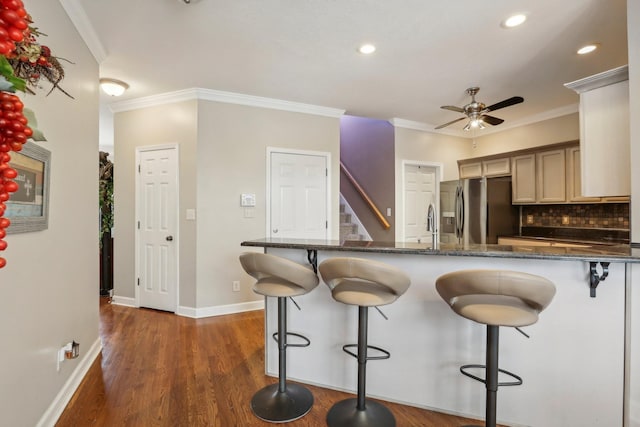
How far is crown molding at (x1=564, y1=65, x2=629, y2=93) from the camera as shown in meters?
2.09

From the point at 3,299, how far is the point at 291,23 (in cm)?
242

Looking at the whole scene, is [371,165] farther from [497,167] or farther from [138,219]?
[138,219]

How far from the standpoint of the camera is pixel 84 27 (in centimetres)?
234

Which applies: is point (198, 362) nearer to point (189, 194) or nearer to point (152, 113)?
point (189, 194)

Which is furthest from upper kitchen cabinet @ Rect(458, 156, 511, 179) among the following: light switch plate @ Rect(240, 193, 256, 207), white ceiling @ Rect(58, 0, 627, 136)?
light switch plate @ Rect(240, 193, 256, 207)

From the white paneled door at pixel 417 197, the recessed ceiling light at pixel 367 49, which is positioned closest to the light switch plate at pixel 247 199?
the recessed ceiling light at pixel 367 49

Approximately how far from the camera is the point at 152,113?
3885 mm

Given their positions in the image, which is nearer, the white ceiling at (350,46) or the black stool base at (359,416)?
the black stool base at (359,416)

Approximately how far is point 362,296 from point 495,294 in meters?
0.64

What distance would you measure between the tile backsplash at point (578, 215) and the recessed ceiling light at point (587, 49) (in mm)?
2060

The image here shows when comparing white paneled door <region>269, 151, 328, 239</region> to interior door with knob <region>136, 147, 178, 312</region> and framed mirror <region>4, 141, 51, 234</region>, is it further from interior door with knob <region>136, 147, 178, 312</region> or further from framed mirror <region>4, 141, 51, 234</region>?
framed mirror <region>4, 141, 51, 234</region>

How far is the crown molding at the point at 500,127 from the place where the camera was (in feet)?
14.2

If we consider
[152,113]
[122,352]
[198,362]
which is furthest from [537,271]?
[152,113]

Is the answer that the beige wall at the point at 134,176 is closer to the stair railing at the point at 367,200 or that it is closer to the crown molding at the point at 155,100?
the crown molding at the point at 155,100
